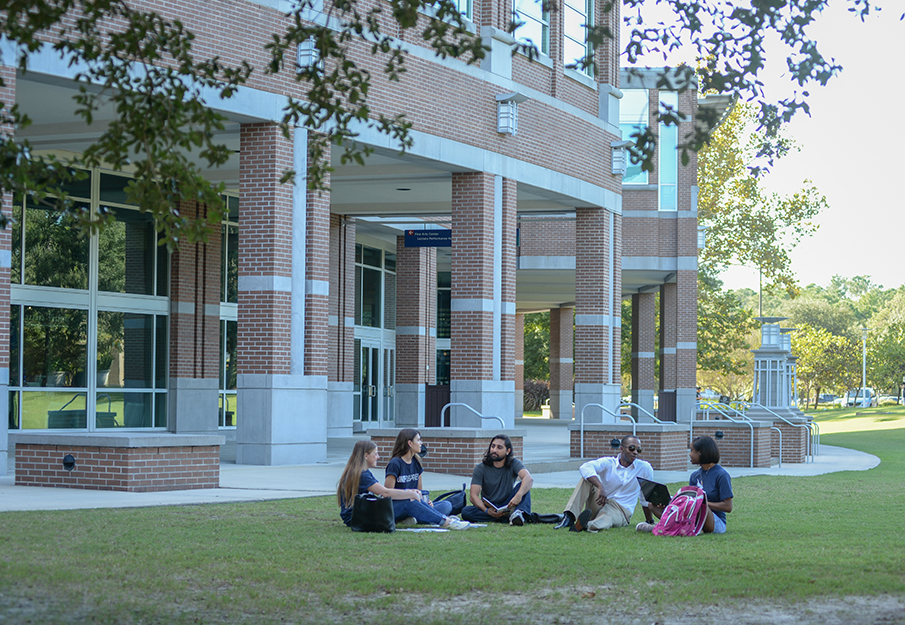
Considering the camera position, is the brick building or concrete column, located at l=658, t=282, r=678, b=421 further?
concrete column, located at l=658, t=282, r=678, b=421

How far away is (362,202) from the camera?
27.0 m

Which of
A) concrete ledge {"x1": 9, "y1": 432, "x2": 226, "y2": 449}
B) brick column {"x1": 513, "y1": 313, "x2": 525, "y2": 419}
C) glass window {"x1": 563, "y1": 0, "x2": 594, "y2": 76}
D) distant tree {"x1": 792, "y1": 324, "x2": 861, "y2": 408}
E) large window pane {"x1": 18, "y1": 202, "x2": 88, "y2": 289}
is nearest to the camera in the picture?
concrete ledge {"x1": 9, "y1": 432, "x2": 226, "y2": 449}

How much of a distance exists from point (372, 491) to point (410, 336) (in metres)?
22.8

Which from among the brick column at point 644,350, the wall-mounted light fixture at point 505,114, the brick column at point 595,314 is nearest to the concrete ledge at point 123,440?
the wall-mounted light fixture at point 505,114

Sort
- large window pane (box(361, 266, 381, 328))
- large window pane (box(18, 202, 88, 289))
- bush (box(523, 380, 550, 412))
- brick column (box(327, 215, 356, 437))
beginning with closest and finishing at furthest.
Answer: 1. large window pane (box(18, 202, 88, 289))
2. brick column (box(327, 215, 356, 437))
3. large window pane (box(361, 266, 381, 328))
4. bush (box(523, 380, 550, 412))

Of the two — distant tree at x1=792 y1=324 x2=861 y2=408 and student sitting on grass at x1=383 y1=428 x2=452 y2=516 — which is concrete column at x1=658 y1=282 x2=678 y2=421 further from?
distant tree at x1=792 y1=324 x2=861 y2=408

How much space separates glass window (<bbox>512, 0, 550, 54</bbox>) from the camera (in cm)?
2291

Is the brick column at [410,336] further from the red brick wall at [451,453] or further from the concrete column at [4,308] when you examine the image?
the concrete column at [4,308]

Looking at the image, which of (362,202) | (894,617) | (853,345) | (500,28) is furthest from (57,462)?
(853,345)

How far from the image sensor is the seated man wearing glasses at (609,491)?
33.1 ft

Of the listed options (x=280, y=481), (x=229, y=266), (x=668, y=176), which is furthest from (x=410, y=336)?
(x=280, y=481)

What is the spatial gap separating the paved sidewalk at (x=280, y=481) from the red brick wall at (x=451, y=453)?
0.16 metres

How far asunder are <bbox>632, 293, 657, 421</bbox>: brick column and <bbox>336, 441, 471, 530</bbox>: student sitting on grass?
32.4 m

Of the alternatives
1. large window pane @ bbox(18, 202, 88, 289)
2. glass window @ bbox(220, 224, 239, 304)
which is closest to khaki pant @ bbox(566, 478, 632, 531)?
large window pane @ bbox(18, 202, 88, 289)
